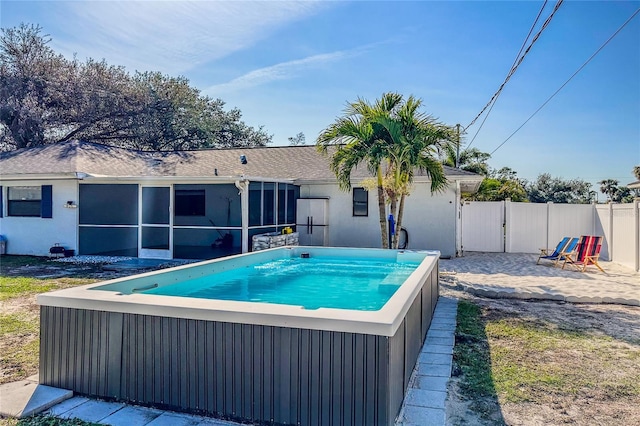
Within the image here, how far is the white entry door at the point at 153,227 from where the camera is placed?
12.7m

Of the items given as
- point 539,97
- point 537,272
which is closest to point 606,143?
point 539,97

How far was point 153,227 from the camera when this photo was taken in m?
12.9

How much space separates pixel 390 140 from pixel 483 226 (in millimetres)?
7254

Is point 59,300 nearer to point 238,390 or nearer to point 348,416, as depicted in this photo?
point 238,390

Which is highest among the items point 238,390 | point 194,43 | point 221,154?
point 194,43

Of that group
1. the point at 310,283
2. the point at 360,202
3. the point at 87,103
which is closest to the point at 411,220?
the point at 360,202

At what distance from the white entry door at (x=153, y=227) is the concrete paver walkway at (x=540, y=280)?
26.7 ft

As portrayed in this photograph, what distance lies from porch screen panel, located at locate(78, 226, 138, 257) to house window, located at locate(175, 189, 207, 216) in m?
1.85

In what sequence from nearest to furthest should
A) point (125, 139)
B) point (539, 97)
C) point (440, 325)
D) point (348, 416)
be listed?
point (348, 416), point (440, 325), point (539, 97), point (125, 139)

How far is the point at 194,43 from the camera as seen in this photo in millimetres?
13141

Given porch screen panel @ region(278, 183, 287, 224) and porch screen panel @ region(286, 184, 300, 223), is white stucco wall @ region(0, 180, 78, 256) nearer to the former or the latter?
porch screen panel @ region(278, 183, 287, 224)

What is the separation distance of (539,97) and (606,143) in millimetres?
7710

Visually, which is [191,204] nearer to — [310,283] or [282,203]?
[282,203]

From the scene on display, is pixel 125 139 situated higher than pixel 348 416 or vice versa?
pixel 125 139
